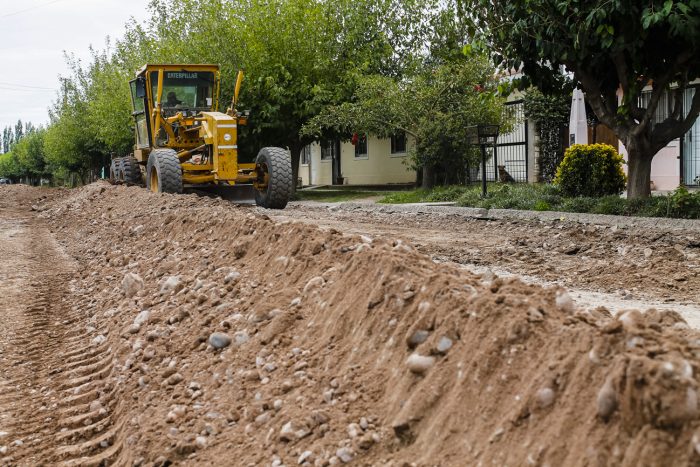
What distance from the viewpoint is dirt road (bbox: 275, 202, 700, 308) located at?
6.68m

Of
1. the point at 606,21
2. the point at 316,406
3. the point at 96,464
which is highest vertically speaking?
the point at 606,21

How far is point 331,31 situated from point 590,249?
1656 centimetres

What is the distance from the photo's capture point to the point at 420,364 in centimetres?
339

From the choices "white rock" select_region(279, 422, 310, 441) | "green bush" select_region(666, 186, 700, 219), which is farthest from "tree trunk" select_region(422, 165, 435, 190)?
"white rock" select_region(279, 422, 310, 441)

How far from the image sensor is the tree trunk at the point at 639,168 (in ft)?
43.9

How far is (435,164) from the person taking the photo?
2181 centimetres

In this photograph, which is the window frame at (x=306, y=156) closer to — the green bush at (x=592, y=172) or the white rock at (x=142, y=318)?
the green bush at (x=592, y=172)

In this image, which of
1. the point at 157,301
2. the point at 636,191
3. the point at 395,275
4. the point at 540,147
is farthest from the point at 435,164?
the point at 395,275

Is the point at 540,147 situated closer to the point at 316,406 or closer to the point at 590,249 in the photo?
the point at 590,249

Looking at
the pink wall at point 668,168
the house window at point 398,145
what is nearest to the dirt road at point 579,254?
the pink wall at point 668,168

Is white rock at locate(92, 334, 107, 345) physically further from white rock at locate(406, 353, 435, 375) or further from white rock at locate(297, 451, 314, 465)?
white rock at locate(406, 353, 435, 375)

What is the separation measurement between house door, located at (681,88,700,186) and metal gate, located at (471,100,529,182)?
5.42 metres

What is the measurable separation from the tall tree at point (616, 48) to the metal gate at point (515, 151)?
386 inches

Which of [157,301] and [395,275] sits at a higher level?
[395,275]
